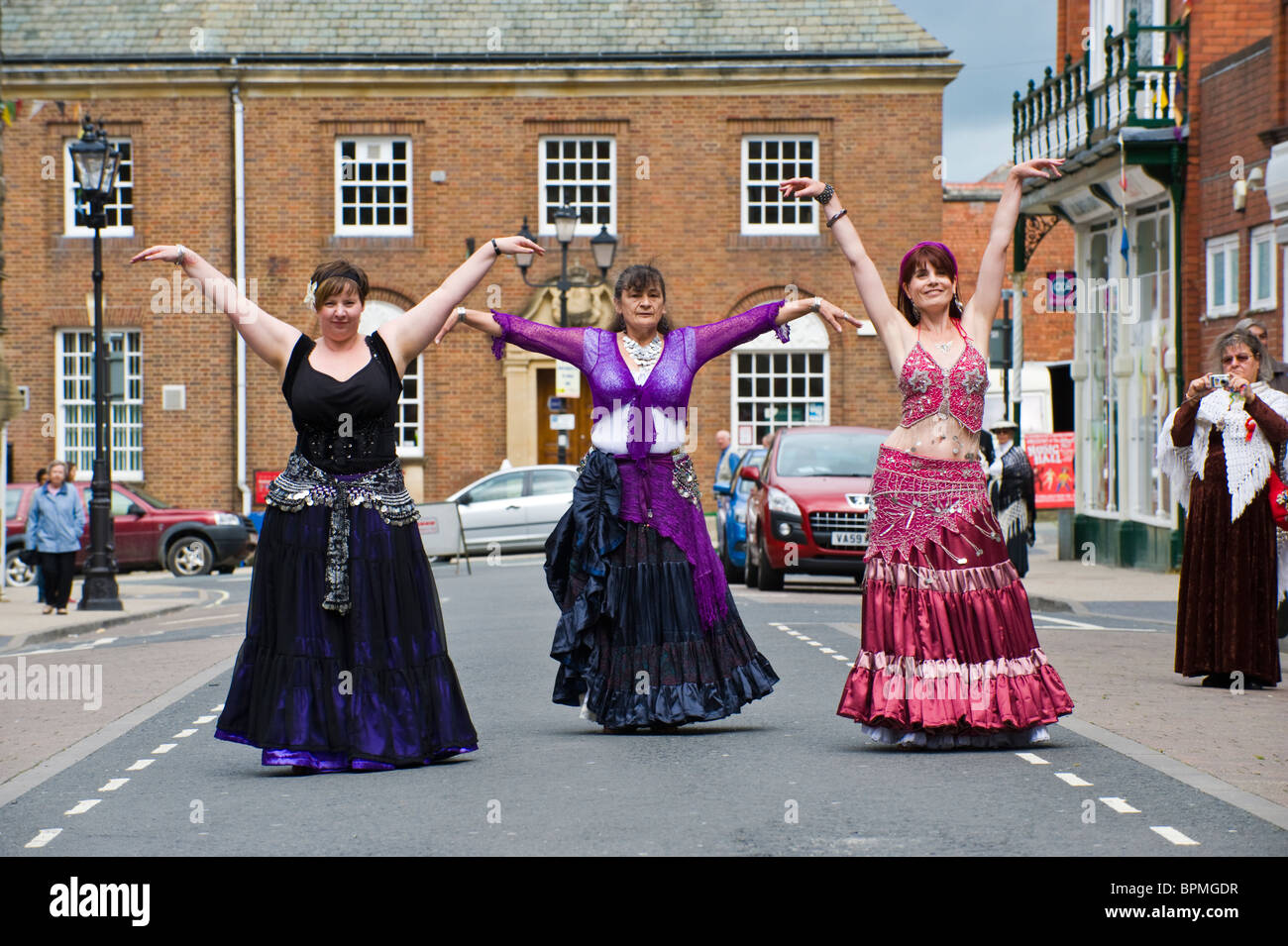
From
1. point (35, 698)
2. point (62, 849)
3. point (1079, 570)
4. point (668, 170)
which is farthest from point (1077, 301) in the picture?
point (62, 849)

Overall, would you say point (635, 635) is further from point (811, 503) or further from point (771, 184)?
point (771, 184)

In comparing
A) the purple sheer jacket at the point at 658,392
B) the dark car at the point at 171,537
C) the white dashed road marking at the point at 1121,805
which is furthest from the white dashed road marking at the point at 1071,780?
the dark car at the point at 171,537

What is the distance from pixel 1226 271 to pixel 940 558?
14474 millimetres

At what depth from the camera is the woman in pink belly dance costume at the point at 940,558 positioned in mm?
7734

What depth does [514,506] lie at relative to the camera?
2938 cm

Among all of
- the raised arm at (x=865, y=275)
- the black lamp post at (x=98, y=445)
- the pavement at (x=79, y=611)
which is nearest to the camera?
the raised arm at (x=865, y=275)

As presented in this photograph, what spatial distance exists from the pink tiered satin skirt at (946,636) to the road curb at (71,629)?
1039cm

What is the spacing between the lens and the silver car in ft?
96.2

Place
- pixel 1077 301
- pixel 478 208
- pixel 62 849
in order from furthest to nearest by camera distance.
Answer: pixel 478 208 < pixel 1077 301 < pixel 62 849

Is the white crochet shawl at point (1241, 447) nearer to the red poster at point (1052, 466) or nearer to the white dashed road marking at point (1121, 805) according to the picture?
the white dashed road marking at point (1121, 805)

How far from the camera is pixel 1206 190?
21.6 meters

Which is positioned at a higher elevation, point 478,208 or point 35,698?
point 478,208
